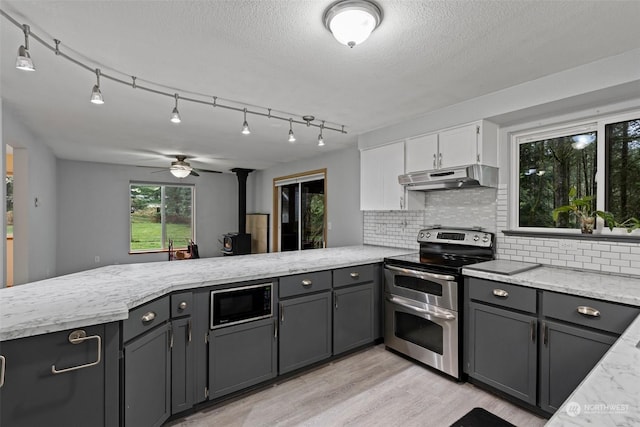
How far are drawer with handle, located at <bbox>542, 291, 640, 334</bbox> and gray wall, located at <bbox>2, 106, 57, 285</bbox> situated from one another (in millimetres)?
4881

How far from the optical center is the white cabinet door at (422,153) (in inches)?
125

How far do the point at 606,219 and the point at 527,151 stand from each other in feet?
2.90

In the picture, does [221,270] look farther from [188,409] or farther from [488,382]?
[488,382]

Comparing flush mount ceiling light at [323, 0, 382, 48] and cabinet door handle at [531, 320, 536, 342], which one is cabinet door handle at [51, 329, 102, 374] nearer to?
flush mount ceiling light at [323, 0, 382, 48]

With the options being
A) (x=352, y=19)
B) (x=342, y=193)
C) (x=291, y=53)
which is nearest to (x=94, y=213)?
(x=342, y=193)

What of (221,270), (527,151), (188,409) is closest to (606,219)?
(527,151)

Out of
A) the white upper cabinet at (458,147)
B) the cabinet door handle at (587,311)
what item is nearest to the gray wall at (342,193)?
the white upper cabinet at (458,147)

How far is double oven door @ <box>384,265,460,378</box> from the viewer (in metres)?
2.56

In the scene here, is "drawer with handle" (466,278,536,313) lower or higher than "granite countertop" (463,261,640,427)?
lower

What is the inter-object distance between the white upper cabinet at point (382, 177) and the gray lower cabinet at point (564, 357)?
1805 mm

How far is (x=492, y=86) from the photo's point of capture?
8.43 feet

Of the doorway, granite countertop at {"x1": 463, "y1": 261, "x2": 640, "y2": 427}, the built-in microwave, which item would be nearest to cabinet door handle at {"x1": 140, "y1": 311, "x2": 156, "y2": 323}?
the built-in microwave

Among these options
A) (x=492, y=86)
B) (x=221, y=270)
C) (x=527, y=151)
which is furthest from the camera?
(x=527, y=151)

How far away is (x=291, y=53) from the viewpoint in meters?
2.03
